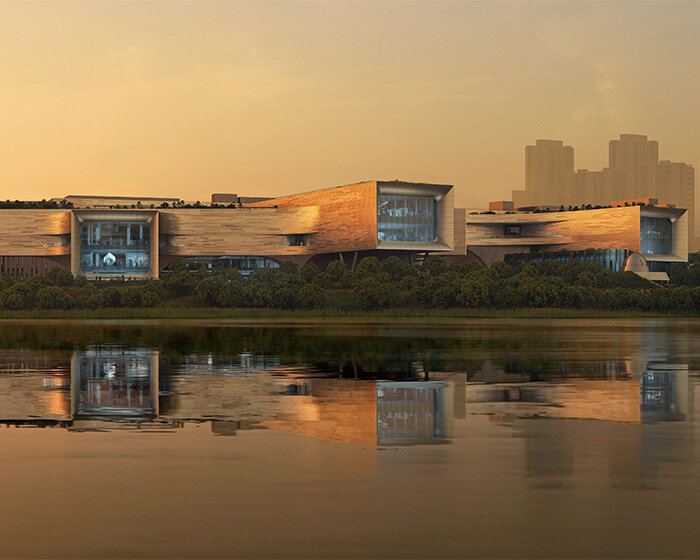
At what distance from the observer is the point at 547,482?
11.0m

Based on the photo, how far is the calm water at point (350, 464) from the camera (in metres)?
8.45

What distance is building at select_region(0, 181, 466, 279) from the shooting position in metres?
146

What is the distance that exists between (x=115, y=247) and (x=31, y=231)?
557 inches

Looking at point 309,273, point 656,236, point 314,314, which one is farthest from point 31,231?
point 656,236

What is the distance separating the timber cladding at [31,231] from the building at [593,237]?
7910 cm

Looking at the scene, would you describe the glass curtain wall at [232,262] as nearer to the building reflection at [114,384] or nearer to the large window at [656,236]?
the large window at [656,236]

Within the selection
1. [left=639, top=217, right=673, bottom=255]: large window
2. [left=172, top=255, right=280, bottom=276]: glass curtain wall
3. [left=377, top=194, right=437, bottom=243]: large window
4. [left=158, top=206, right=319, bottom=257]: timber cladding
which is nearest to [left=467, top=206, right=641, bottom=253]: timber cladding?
[left=639, top=217, right=673, bottom=255]: large window

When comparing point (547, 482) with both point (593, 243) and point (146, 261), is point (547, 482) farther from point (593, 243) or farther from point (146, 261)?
point (593, 243)

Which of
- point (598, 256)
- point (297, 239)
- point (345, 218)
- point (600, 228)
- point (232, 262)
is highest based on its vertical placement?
point (600, 228)

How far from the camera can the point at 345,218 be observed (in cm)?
14575

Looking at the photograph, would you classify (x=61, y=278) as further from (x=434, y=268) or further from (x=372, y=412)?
(x=372, y=412)

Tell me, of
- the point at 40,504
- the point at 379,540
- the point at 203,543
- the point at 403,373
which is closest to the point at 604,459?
the point at 379,540

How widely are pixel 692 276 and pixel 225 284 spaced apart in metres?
82.9

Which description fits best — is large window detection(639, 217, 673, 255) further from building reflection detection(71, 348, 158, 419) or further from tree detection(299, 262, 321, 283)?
building reflection detection(71, 348, 158, 419)
